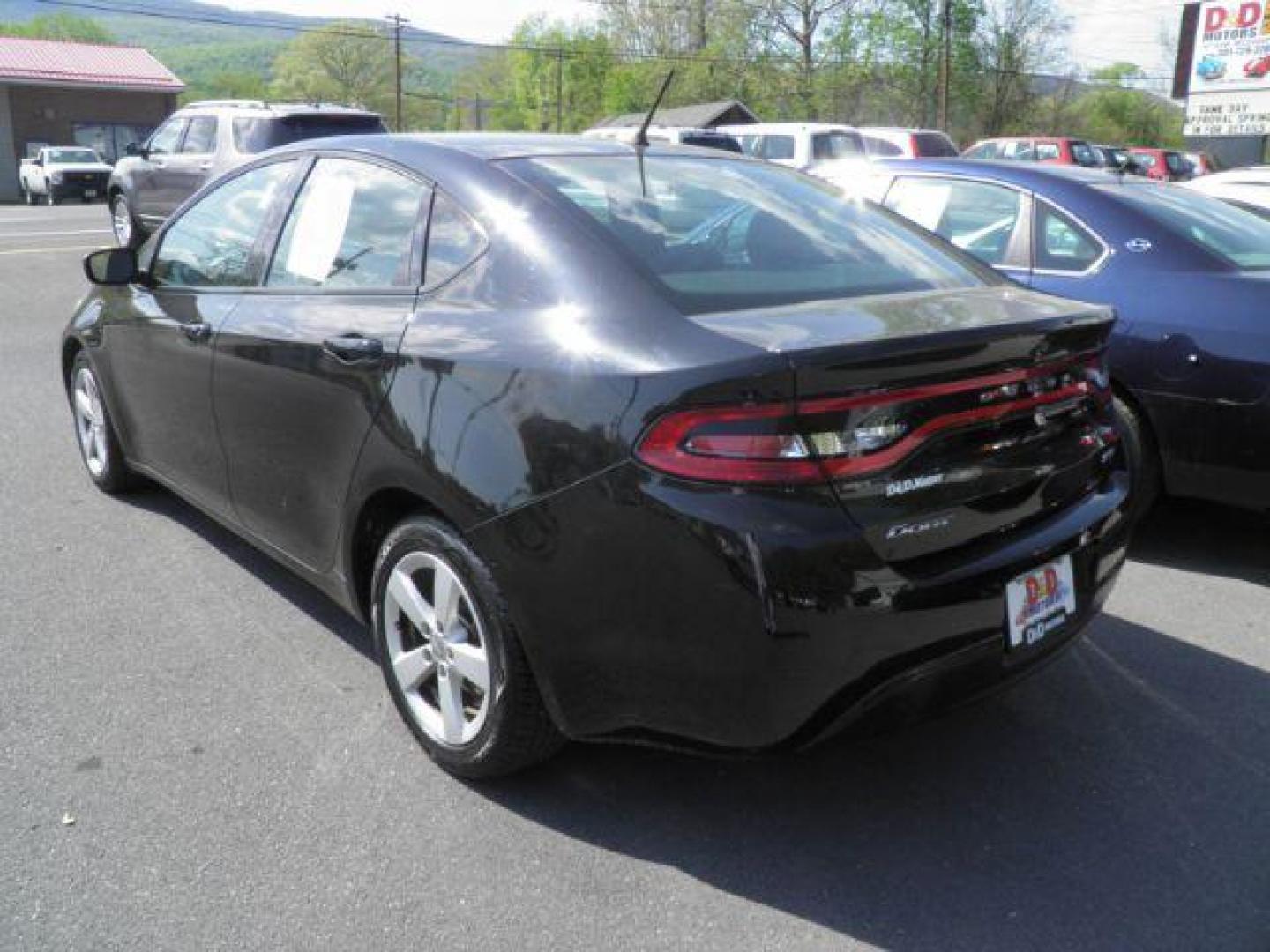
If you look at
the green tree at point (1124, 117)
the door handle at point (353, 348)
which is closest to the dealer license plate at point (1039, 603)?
the door handle at point (353, 348)

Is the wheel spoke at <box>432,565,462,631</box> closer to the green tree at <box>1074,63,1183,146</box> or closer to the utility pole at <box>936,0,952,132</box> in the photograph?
the utility pole at <box>936,0,952,132</box>

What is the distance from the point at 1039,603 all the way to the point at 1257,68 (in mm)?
26400

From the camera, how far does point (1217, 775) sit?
9.60ft

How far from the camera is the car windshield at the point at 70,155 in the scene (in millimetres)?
31719

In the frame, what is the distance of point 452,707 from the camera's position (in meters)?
2.85

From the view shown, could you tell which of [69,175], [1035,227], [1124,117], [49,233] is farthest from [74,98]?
[1124,117]

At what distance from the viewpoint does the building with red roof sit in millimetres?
41750

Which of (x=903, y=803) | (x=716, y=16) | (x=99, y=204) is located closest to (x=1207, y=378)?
(x=903, y=803)

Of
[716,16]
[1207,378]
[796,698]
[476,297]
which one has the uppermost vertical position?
[716,16]

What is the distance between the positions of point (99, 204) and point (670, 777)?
3286 cm

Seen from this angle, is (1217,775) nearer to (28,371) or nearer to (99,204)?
(28,371)

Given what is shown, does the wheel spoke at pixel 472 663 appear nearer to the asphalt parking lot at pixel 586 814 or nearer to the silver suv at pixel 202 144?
the asphalt parking lot at pixel 586 814

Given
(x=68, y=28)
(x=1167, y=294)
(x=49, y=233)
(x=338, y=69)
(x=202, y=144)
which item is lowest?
(x=49, y=233)

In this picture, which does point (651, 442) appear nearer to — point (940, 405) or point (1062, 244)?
point (940, 405)
